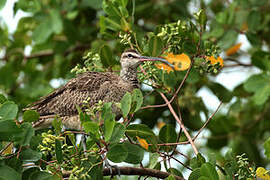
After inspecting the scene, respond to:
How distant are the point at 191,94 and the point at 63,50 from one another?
197 cm

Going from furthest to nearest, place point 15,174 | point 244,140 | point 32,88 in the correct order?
point 244,140 → point 32,88 → point 15,174

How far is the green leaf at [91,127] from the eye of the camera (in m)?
3.11

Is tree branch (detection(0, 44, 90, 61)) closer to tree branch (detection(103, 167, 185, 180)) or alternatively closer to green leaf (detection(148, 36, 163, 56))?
green leaf (detection(148, 36, 163, 56))

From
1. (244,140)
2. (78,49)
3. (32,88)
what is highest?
(78,49)

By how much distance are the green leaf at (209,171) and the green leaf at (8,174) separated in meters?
1.16

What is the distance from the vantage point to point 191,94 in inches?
232

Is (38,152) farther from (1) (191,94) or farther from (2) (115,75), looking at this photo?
(1) (191,94)

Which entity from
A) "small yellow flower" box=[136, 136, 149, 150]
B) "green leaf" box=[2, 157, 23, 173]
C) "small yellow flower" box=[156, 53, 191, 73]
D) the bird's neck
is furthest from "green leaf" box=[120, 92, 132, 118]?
the bird's neck

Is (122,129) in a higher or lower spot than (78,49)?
lower

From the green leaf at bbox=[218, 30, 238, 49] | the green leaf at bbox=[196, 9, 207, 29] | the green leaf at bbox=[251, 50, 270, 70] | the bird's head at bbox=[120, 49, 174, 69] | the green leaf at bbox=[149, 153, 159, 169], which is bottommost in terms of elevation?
the green leaf at bbox=[149, 153, 159, 169]

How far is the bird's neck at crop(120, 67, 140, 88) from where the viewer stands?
5.18 metres

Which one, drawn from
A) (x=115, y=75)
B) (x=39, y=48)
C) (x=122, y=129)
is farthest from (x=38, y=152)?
(x=39, y=48)

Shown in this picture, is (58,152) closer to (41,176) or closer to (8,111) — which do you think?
(41,176)

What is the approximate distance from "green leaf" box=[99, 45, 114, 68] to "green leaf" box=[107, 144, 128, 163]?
1.36 metres
